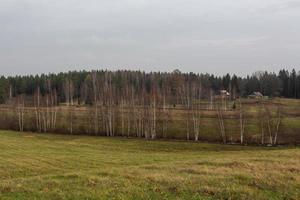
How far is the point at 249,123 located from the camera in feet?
366

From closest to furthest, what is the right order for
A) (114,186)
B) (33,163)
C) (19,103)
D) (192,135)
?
1. (114,186)
2. (33,163)
3. (192,135)
4. (19,103)

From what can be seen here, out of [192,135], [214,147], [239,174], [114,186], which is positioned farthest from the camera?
[192,135]

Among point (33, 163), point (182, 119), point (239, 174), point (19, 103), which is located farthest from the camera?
point (19, 103)

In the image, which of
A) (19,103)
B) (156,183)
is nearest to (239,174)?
(156,183)

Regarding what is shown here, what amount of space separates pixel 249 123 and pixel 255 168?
86.9 metres

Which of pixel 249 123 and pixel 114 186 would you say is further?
pixel 249 123

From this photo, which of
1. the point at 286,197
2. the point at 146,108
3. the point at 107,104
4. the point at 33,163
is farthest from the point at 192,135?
the point at 286,197

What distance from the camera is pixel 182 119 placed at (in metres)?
122

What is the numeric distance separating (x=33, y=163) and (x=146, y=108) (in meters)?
72.3

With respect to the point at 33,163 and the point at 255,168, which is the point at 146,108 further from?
the point at 255,168

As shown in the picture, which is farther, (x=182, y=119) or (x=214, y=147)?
(x=182, y=119)

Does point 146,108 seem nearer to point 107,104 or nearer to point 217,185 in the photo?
point 107,104

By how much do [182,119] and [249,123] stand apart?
18.6 metres

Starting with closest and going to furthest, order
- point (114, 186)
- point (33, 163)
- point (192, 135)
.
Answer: point (114, 186) → point (33, 163) → point (192, 135)
